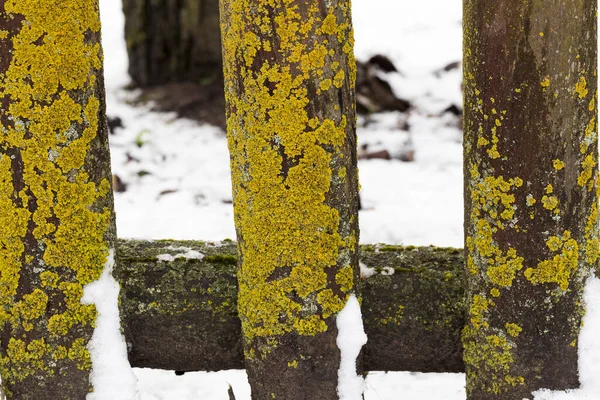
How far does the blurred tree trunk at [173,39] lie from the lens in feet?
16.3

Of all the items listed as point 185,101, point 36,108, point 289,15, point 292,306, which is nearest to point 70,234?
point 36,108

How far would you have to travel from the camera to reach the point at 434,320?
6.34 ft

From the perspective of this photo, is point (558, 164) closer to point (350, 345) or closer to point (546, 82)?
point (546, 82)

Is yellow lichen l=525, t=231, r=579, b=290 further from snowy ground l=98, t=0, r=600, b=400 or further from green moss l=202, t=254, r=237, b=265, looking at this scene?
green moss l=202, t=254, r=237, b=265

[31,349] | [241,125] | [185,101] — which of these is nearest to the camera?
[241,125]

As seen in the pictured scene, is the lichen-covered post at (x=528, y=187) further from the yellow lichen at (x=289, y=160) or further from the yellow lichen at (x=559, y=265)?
the yellow lichen at (x=289, y=160)

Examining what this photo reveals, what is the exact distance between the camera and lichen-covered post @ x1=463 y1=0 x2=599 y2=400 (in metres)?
1.59

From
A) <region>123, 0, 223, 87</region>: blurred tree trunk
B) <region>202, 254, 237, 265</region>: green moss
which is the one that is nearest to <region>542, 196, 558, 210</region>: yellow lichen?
<region>202, 254, 237, 265</region>: green moss

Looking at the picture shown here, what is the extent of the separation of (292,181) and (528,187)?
53 cm

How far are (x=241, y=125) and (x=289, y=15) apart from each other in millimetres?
273

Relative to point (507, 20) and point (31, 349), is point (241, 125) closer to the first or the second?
point (507, 20)

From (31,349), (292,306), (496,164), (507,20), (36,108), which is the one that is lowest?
(31,349)

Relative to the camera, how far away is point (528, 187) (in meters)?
1.66

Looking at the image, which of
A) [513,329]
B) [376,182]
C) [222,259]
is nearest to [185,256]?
[222,259]
